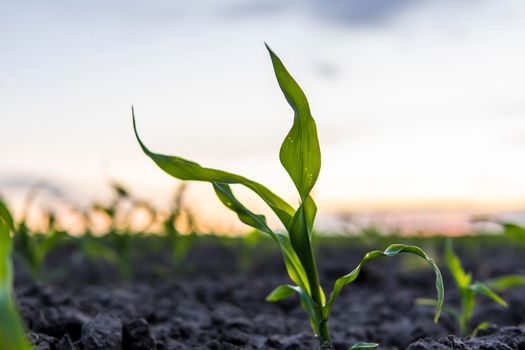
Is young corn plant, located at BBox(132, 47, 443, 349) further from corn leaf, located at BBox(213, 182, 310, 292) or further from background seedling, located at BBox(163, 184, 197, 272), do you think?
background seedling, located at BBox(163, 184, 197, 272)

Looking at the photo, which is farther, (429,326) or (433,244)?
(433,244)

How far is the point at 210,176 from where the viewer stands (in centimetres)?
153

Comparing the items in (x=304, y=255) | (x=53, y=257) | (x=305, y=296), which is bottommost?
(x=53, y=257)

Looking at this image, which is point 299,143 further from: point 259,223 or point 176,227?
point 176,227

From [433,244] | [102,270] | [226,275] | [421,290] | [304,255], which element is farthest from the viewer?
[433,244]

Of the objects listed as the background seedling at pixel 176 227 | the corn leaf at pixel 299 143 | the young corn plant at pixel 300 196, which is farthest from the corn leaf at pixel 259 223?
the background seedling at pixel 176 227

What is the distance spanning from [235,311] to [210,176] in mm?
1310

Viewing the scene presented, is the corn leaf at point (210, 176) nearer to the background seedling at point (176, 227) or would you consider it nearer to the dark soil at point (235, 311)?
the dark soil at point (235, 311)

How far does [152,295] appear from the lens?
345 centimetres

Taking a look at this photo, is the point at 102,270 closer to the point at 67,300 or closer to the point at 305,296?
the point at 67,300

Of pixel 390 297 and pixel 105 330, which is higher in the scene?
pixel 105 330

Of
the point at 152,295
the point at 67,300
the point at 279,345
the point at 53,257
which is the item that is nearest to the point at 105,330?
the point at 279,345

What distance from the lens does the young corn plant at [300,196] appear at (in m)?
1.43

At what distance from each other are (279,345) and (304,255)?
442mm
